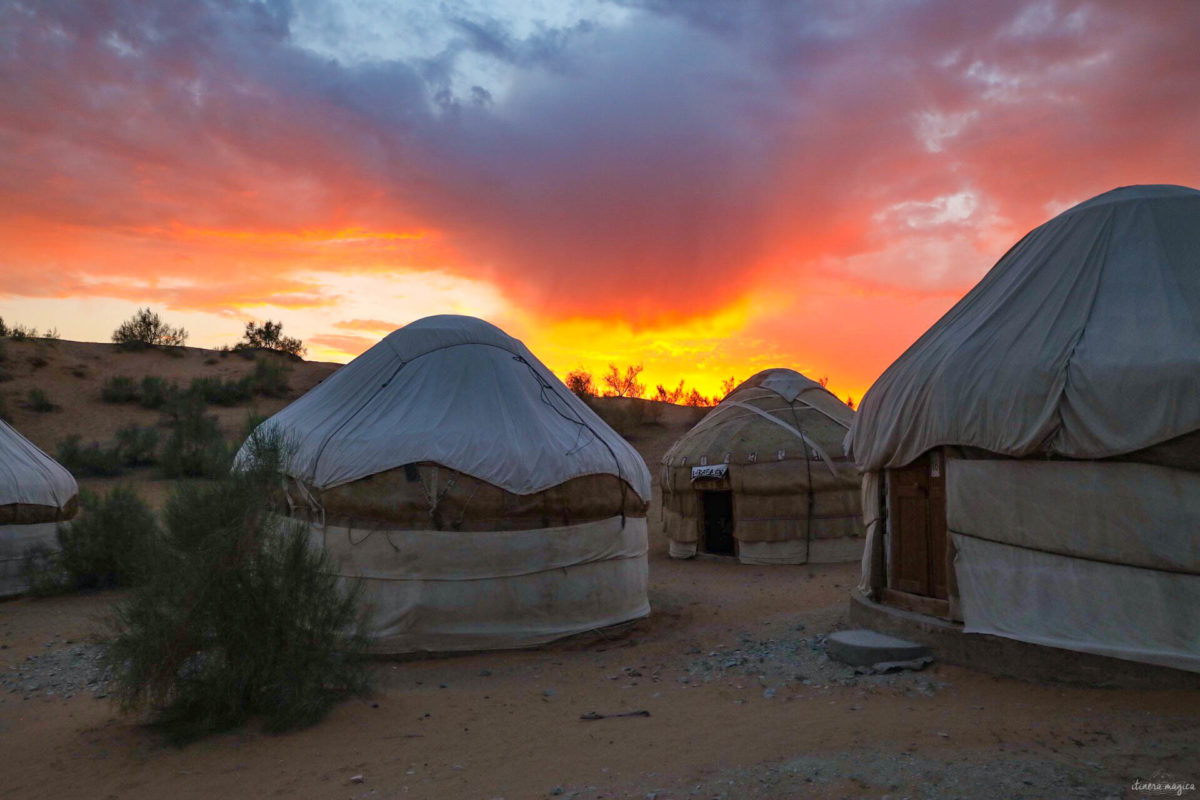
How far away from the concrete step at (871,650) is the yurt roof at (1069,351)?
133cm

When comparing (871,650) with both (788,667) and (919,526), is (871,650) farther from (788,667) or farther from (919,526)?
(919,526)

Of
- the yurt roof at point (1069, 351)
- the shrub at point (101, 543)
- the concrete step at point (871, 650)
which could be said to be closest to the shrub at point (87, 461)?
the shrub at point (101, 543)

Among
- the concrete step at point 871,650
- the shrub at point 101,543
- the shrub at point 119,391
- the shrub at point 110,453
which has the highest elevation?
the shrub at point 119,391

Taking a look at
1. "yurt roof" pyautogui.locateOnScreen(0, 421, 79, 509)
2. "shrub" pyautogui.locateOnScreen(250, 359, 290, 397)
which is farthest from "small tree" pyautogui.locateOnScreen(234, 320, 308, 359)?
"yurt roof" pyautogui.locateOnScreen(0, 421, 79, 509)

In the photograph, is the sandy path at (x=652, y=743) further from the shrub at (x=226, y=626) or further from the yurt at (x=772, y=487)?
the yurt at (x=772, y=487)

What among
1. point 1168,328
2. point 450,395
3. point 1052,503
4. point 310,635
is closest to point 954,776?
point 1052,503

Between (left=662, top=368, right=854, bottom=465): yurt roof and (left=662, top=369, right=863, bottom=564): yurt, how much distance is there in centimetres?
2

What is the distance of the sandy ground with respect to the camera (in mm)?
3842

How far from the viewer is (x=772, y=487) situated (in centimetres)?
1212

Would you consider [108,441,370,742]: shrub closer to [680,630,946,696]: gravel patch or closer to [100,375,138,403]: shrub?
[680,630,946,696]: gravel patch

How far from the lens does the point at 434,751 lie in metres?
4.65

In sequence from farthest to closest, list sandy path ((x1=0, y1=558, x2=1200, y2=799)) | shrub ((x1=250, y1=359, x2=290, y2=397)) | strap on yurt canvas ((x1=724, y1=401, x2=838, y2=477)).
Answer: shrub ((x1=250, y1=359, x2=290, y2=397))
strap on yurt canvas ((x1=724, y1=401, x2=838, y2=477))
sandy path ((x1=0, y1=558, x2=1200, y2=799))

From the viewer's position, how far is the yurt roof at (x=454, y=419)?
716cm

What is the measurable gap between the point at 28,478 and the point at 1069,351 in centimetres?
1114
